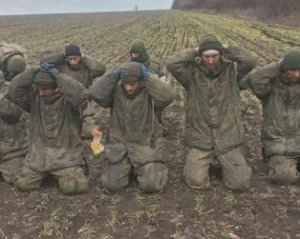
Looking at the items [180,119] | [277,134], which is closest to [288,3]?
[180,119]

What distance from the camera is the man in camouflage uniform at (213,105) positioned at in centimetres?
700

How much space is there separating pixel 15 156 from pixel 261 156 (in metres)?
3.10

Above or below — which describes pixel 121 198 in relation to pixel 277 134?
below

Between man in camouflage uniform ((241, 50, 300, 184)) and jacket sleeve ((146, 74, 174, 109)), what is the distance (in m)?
1.02

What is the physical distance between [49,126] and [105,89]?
0.77m

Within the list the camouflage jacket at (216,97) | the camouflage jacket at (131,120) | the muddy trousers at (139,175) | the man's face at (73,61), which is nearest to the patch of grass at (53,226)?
the muddy trousers at (139,175)

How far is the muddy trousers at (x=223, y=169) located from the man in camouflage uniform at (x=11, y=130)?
6.70ft

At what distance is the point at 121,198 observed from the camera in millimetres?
6629

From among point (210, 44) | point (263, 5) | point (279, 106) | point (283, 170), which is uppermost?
point (210, 44)

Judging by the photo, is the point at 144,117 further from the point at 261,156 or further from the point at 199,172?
the point at 261,156

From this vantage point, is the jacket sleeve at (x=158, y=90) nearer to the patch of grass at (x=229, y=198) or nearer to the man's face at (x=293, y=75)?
the patch of grass at (x=229, y=198)

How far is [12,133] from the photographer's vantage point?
7430 millimetres

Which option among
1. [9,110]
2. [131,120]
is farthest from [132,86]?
[9,110]

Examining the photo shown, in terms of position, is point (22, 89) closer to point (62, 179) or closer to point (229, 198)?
point (62, 179)
